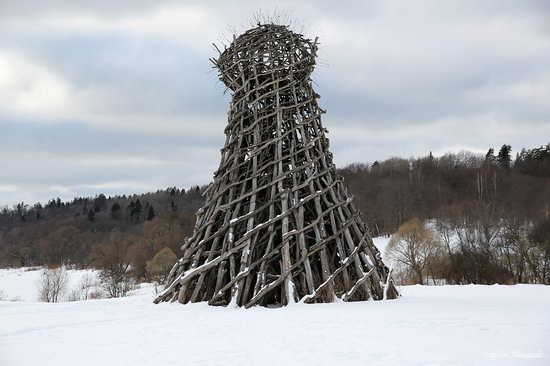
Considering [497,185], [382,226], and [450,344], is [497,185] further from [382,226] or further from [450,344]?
[450,344]

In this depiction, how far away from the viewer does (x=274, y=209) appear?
9727mm

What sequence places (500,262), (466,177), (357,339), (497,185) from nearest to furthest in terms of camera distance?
(357,339), (500,262), (497,185), (466,177)

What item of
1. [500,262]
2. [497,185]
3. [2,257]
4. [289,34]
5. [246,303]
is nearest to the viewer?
[246,303]

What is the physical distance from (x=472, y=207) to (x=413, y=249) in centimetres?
2131

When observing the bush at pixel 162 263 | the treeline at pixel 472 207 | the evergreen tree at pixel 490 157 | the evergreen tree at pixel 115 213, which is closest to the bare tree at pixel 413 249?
the treeline at pixel 472 207

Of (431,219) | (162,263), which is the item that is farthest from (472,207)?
(162,263)

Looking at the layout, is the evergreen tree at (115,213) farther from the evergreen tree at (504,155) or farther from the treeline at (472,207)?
the evergreen tree at (504,155)

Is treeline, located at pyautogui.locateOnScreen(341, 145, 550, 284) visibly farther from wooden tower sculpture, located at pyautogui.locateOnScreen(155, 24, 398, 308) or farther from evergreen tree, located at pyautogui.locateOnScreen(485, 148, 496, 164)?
wooden tower sculpture, located at pyautogui.locateOnScreen(155, 24, 398, 308)

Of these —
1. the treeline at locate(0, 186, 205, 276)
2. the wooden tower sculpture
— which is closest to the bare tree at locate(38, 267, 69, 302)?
the treeline at locate(0, 186, 205, 276)

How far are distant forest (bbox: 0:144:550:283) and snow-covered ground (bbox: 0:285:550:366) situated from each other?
26.9 m

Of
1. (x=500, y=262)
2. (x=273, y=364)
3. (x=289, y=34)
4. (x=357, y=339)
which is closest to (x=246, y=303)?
(x=357, y=339)

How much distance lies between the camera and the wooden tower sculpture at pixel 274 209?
9.05 m

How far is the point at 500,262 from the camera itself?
3516 centimetres

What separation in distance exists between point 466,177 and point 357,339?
7445 centimetres
